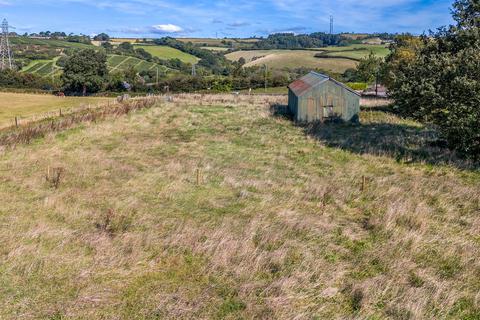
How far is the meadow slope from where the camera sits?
7547 mm

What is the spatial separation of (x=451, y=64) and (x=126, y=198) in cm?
1444

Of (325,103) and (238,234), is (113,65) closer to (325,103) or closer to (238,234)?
(325,103)

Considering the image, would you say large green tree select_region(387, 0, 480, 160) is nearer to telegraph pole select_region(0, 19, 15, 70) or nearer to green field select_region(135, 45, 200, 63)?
telegraph pole select_region(0, 19, 15, 70)

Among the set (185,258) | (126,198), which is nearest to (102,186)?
(126,198)

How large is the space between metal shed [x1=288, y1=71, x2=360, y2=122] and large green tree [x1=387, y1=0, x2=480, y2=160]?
8.93 meters

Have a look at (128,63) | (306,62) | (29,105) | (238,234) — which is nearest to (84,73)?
(29,105)

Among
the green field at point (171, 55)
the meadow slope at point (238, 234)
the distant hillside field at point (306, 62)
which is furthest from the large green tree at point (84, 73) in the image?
the green field at point (171, 55)

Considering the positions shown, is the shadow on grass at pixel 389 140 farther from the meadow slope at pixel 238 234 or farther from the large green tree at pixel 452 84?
the large green tree at pixel 452 84

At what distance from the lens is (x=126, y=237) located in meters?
10.0

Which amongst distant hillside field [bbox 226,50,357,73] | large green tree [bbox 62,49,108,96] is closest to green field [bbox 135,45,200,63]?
distant hillside field [bbox 226,50,357,73]

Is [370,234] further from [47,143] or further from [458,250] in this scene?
[47,143]

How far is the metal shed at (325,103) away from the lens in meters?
30.0

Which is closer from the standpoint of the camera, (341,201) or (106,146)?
(341,201)

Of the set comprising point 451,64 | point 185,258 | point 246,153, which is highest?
point 451,64
